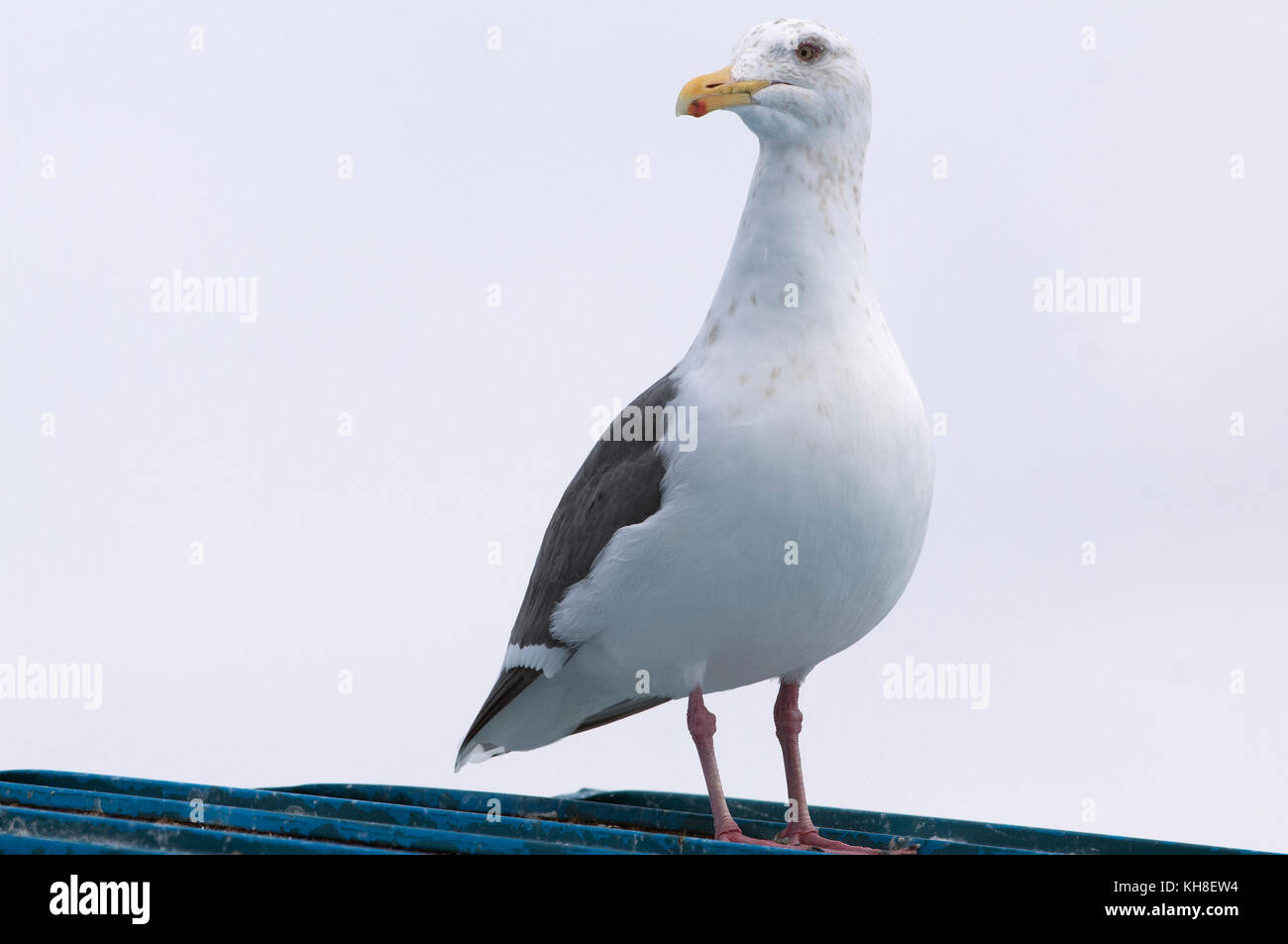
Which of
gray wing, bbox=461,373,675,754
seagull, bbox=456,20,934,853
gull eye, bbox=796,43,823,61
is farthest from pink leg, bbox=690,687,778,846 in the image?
gull eye, bbox=796,43,823,61

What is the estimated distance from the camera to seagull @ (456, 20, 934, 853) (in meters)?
5.95

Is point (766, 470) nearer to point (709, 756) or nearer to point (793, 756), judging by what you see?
Result: point (709, 756)

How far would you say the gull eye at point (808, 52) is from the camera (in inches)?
251

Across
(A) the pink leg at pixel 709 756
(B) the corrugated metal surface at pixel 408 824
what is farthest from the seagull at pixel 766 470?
(B) the corrugated metal surface at pixel 408 824

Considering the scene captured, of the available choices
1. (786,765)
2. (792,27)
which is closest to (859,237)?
(792,27)

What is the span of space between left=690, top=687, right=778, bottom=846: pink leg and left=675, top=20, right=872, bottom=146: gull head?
2.31 m

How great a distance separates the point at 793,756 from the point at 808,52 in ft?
9.60

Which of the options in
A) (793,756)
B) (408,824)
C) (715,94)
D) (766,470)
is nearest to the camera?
(408,824)

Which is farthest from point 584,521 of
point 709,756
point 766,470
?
point 709,756

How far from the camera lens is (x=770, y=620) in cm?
611

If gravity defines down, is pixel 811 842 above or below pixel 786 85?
below

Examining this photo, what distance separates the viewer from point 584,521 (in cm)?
650

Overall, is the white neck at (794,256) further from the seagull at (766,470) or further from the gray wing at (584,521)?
the gray wing at (584,521)
